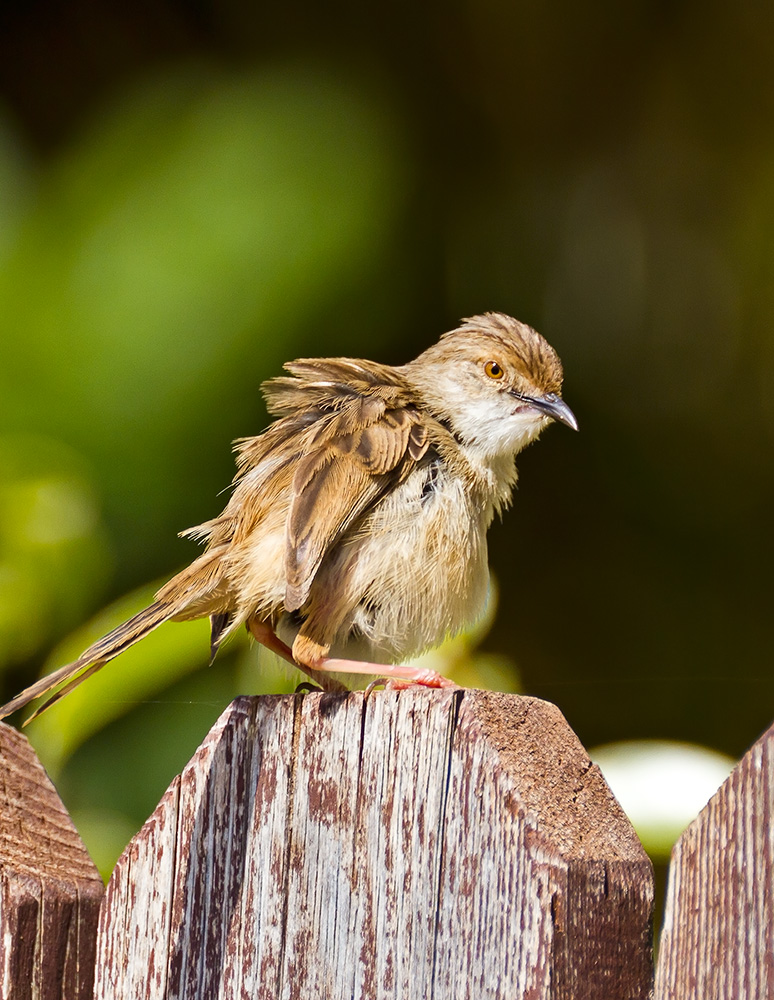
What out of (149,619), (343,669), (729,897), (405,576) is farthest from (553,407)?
(729,897)

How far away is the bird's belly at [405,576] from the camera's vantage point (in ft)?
9.07

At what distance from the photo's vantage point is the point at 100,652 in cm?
262

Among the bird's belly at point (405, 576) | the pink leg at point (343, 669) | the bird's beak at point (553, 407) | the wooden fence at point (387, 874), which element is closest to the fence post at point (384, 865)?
the wooden fence at point (387, 874)

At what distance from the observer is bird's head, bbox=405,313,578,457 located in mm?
3334

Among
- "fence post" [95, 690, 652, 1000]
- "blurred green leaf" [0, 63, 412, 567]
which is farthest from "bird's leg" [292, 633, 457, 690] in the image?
"blurred green leaf" [0, 63, 412, 567]

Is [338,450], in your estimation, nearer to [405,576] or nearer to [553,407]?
[405,576]

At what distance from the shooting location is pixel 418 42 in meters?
5.89

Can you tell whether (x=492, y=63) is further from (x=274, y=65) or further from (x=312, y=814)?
(x=312, y=814)

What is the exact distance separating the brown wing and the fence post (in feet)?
2.20

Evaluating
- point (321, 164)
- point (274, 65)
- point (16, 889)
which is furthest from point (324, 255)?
point (16, 889)

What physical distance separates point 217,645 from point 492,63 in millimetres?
4172

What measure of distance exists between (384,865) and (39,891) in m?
0.63

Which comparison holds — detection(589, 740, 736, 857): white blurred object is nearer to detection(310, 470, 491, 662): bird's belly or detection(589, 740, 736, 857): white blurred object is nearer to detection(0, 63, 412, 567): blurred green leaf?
detection(310, 470, 491, 662): bird's belly

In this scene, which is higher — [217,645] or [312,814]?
[217,645]
